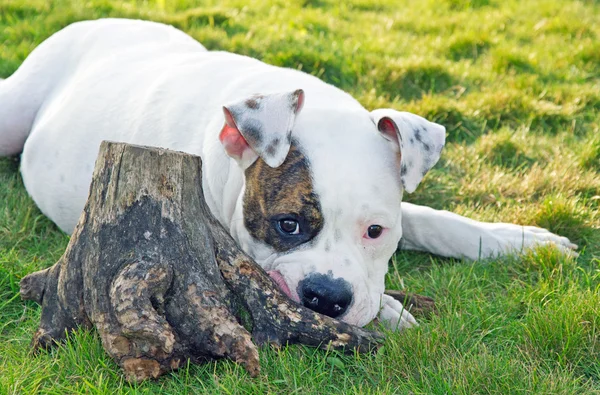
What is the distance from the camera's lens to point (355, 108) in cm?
386

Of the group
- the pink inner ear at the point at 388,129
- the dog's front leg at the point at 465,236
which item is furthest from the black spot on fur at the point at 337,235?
the dog's front leg at the point at 465,236

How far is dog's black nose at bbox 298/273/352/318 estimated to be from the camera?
305cm

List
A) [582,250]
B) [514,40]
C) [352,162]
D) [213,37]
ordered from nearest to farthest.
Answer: [352,162], [582,250], [213,37], [514,40]

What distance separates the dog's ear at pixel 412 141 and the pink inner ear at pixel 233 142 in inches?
24.1

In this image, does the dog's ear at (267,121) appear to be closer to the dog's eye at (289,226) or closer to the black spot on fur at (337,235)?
the dog's eye at (289,226)

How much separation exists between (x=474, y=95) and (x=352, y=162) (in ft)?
11.4

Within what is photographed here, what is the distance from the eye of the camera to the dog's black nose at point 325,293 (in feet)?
10.0

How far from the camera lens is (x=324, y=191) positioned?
314cm

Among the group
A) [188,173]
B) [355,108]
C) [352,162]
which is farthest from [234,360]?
[355,108]

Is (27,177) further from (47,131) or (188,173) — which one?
(188,173)

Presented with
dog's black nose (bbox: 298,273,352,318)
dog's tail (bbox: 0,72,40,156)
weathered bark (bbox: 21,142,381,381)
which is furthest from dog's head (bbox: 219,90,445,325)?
dog's tail (bbox: 0,72,40,156)

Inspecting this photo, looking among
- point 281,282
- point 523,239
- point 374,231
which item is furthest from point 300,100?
point 523,239

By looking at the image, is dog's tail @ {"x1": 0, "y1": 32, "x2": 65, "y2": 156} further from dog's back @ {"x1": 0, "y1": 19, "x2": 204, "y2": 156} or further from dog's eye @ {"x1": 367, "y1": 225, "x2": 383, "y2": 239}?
dog's eye @ {"x1": 367, "y1": 225, "x2": 383, "y2": 239}

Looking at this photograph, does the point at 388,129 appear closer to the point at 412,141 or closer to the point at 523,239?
the point at 412,141
